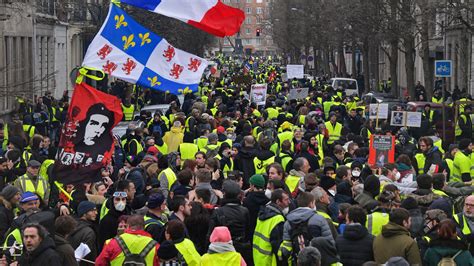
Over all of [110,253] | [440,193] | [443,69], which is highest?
[443,69]

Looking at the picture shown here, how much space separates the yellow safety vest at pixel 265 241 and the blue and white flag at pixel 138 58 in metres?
4.82

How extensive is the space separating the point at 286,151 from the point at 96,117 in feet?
12.2

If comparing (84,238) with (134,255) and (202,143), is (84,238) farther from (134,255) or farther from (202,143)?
(202,143)

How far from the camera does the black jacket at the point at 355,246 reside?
33.5ft

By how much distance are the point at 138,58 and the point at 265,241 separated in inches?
234

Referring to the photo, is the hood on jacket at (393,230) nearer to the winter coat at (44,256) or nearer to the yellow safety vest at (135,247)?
the yellow safety vest at (135,247)

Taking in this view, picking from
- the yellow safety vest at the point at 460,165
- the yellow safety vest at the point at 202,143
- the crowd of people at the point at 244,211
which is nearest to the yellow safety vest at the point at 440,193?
the crowd of people at the point at 244,211

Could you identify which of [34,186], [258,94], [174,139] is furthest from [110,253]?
[258,94]

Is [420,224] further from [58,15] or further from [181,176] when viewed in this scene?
[58,15]

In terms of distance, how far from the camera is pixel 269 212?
1114cm

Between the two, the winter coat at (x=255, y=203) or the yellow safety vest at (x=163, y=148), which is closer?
the winter coat at (x=255, y=203)

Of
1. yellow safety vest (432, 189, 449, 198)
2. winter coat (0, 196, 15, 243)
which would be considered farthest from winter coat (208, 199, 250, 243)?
yellow safety vest (432, 189, 449, 198)

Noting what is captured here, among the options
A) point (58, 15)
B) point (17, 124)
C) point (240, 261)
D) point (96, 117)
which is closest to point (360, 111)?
point (17, 124)

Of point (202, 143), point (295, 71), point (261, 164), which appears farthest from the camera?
point (295, 71)
